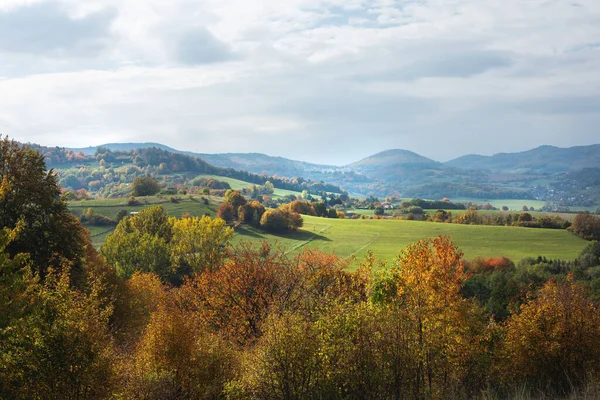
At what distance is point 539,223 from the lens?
13650 centimetres

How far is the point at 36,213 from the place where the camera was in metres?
34.1

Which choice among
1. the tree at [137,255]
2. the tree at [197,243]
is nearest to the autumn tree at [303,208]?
the tree at [197,243]

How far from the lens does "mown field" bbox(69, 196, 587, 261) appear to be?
104562mm

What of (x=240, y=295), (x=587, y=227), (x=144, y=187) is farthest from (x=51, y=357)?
(x=144, y=187)

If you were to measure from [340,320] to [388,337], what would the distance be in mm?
2108

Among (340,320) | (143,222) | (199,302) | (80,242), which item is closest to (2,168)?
(80,242)

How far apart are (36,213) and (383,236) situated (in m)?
98.4

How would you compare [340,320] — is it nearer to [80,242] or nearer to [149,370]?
[149,370]

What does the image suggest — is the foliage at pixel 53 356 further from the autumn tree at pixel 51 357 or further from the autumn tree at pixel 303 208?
the autumn tree at pixel 303 208

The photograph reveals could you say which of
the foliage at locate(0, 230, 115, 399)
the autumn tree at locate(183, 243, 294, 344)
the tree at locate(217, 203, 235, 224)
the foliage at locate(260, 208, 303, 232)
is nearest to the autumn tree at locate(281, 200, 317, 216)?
the tree at locate(217, 203, 235, 224)

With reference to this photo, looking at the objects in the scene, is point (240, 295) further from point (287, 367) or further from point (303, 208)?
point (303, 208)

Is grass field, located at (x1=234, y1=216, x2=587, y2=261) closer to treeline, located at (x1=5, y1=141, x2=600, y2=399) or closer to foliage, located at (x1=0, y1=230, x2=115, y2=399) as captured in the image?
treeline, located at (x1=5, y1=141, x2=600, y2=399)

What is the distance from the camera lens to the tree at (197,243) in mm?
83169

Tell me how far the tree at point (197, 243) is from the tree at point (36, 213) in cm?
4644
